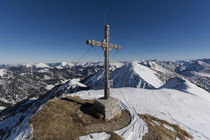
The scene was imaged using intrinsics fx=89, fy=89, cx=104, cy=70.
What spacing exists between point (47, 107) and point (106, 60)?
7.81 meters

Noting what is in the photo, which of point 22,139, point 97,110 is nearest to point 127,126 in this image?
point 97,110

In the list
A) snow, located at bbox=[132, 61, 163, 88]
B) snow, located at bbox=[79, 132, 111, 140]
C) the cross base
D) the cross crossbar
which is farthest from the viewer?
snow, located at bbox=[132, 61, 163, 88]

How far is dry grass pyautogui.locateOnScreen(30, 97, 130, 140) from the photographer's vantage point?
5840 mm

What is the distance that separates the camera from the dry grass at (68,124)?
584 centimetres

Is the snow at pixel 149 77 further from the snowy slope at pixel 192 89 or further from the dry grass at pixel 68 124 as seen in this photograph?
the dry grass at pixel 68 124

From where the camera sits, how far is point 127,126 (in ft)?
24.4

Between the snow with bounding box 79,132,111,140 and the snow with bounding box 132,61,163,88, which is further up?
the snow with bounding box 79,132,111,140

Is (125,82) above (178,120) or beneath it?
beneath

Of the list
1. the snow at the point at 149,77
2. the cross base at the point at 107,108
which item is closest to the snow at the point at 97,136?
the cross base at the point at 107,108

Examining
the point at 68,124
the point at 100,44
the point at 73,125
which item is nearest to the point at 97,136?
the point at 73,125

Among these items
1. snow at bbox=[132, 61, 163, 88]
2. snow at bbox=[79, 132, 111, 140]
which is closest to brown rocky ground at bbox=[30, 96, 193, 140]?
snow at bbox=[79, 132, 111, 140]

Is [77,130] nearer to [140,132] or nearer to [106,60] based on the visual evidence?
[140,132]

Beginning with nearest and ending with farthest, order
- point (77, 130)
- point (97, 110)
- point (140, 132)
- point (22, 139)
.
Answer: point (22, 139) < point (77, 130) < point (140, 132) < point (97, 110)

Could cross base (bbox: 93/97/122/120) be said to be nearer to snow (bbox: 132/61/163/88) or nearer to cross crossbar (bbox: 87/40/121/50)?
cross crossbar (bbox: 87/40/121/50)
